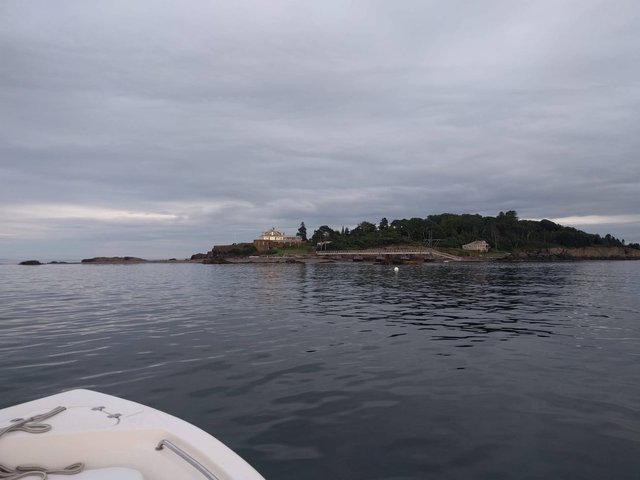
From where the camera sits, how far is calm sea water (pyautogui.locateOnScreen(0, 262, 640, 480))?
7.25 m

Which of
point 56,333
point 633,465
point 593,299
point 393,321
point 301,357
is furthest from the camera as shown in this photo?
point 593,299

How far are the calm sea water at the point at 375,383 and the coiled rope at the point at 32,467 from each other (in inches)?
120

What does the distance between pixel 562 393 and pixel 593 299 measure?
2628 centimetres

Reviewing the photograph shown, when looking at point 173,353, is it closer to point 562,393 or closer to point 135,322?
point 135,322

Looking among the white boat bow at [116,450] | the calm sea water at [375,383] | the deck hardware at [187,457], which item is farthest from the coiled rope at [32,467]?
the calm sea water at [375,383]

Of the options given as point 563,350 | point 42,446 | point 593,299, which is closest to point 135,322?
point 42,446

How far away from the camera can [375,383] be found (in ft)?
36.7

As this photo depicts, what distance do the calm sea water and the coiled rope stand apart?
3053mm

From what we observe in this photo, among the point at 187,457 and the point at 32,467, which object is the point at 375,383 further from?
the point at 32,467

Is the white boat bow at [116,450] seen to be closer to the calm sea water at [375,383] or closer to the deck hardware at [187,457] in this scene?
the deck hardware at [187,457]

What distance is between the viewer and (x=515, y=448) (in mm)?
7539

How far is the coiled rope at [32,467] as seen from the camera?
14.6 feet

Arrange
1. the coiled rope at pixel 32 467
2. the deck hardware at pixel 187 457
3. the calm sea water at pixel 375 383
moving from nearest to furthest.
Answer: the deck hardware at pixel 187 457 → the coiled rope at pixel 32 467 → the calm sea water at pixel 375 383

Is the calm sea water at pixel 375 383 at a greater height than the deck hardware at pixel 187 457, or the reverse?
the deck hardware at pixel 187 457
